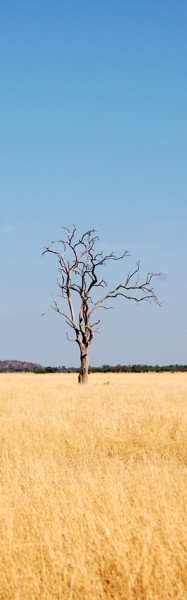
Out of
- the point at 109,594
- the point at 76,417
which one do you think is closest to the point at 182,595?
the point at 109,594

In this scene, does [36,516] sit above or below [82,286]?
below

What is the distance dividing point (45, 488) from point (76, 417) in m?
7.92

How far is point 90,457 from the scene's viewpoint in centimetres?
1005

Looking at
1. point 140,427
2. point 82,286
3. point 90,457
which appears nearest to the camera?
point 90,457

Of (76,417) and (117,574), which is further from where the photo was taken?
(76,417)

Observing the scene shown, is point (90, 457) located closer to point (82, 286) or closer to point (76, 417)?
point (76, 417)

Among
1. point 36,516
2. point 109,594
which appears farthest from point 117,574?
point 36,516

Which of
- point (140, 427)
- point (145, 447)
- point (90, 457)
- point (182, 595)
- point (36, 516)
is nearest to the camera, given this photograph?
point (182, 595)

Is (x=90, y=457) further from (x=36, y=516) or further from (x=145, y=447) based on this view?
(x=36, y=516)

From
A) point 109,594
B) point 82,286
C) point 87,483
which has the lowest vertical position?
point 109,594

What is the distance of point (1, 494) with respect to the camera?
6703 millimetres

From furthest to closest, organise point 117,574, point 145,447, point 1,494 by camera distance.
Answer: point 145,447 < point 1,494 < point 117,574

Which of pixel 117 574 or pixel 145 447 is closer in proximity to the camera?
pixel 117 574

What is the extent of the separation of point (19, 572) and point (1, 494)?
199 cm
